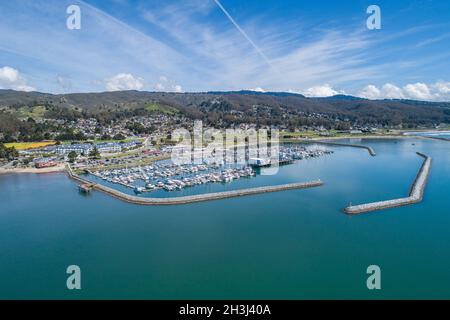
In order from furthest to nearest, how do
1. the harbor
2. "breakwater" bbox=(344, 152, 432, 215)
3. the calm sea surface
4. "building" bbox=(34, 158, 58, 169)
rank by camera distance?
"building" bbox=(34, 158, 58, 169)
the harbor
"breakwater" bbox=(344, 152, 432, 215)
the calm sea surface

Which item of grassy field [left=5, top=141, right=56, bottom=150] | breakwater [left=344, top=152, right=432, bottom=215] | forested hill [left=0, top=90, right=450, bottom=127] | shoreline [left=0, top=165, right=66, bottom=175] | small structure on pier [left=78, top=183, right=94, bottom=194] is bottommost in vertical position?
breakwater [left=344, top=152, right=432, bottom=215]

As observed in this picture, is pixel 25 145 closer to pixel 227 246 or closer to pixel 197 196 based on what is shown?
pixel 197 196

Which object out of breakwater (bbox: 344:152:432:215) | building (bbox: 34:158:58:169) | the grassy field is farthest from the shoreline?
breakwater (bbox: 344:152:432:215)

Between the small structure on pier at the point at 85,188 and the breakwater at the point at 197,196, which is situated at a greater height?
the small structure on pier at the point at 85,188

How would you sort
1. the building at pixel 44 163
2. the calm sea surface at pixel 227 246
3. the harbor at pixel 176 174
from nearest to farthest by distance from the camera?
the calm sea surface at pixel 227 246, the harbor at pixel 176 174, the building at pixel 44 163

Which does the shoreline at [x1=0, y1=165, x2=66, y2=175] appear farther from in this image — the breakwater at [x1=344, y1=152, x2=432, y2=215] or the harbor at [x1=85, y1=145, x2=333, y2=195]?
Result: the breakwater at [x1=344, y1=152, x2=432, y2=215]

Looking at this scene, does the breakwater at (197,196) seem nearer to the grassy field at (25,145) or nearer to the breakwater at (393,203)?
the breakwater at (393,203)

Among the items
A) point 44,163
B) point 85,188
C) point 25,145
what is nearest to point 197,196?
point 85,188

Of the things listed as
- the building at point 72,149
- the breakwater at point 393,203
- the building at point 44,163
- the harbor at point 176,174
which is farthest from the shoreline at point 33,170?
the breakwater at point 393,203

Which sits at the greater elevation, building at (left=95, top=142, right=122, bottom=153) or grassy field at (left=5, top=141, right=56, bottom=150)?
grassy field at (left=5, top=141, right=56, bottom=150)
